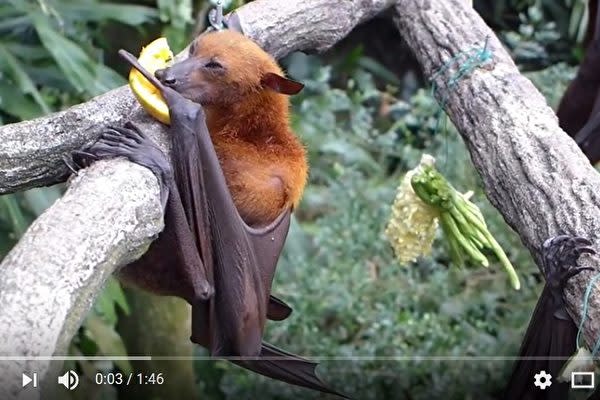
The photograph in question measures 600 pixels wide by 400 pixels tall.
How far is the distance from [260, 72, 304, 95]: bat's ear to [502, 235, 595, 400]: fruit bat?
1.89ft

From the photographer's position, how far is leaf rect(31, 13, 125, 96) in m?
2.97

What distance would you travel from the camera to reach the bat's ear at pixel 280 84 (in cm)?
189

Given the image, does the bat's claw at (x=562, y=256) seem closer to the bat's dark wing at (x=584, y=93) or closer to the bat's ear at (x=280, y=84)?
the bat's ear at (x=280, y=84)

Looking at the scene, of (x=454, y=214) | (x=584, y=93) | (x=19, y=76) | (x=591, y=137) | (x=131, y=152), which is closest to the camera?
(x=131, y=152)

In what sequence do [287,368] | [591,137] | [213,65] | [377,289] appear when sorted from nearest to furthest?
1. [213,65]
2. [287,368]
3. [591,137]
4. [377,289]

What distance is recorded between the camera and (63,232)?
1367mm

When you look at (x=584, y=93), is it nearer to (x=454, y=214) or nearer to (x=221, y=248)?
(x=454, y=214)

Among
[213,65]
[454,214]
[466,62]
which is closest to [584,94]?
[466,62]

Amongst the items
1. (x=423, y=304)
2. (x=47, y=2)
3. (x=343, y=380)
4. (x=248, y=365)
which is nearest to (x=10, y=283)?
(x=248, y=365)

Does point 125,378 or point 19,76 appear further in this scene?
point 19,76

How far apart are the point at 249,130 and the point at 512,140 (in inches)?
23.8

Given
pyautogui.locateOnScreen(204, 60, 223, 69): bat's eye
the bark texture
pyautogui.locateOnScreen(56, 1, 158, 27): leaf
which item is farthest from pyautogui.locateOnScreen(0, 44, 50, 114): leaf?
the bark texture

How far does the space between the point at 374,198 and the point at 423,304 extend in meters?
0.48

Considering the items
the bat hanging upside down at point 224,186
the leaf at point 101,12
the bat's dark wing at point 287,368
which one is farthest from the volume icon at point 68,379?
the leaf at point 101,12
